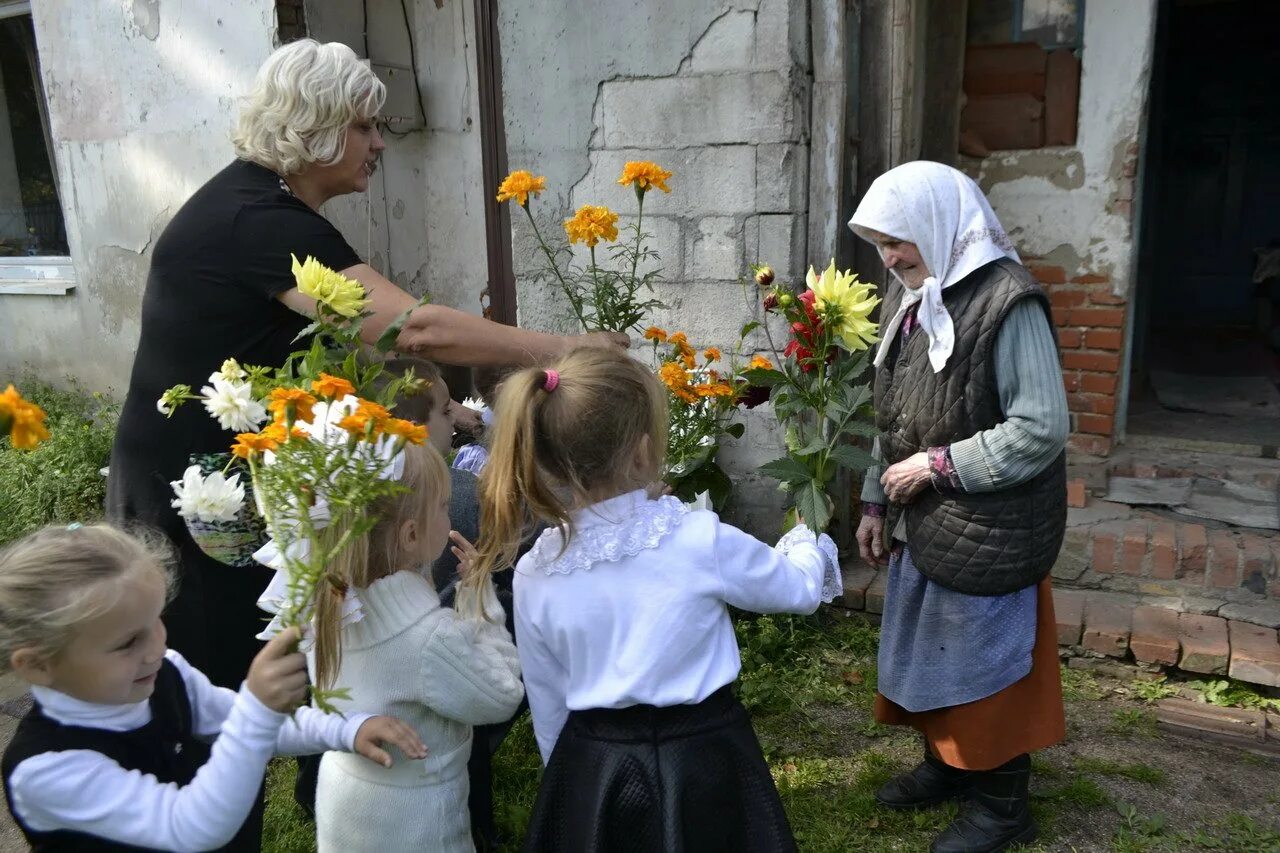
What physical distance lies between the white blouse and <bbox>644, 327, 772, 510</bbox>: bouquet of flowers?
0.74 m

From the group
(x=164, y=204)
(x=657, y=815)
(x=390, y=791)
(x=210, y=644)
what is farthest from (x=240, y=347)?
(x=164, y=204)

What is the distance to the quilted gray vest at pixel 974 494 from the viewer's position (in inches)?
83.4

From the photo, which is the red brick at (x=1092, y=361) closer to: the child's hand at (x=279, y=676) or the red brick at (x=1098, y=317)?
the red brick at (x=1098, y=317)

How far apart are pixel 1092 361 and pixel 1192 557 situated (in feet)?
2.70

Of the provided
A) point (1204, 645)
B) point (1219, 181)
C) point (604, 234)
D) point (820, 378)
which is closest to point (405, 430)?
point (820, 378)

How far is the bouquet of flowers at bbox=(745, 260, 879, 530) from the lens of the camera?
2.10 m

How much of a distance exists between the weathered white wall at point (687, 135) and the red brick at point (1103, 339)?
123 cm

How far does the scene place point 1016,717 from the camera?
2.32 metres

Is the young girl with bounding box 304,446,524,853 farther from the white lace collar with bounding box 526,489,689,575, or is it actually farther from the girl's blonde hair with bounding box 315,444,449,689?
the white lace collar with bounding box 526,489,689,575

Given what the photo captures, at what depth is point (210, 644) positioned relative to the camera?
2.32 meters

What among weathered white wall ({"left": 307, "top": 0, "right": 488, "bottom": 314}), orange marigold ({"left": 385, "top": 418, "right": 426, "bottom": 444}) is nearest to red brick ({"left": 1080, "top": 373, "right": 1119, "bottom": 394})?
weathered white wall ({"left": 307, "top": 0, "right": 488, "bottom": 314})

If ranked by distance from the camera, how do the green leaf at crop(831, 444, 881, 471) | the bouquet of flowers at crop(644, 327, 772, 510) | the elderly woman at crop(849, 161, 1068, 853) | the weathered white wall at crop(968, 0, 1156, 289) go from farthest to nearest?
the weathered white wall at crop(968, 0, 1156, 289) → the bouquet of flowers at crop(644, 327, 772, 510) → the green leaf at crop(831, 444, 881, 471) → the elderly woman at crop(849, 161, 1068, 853)

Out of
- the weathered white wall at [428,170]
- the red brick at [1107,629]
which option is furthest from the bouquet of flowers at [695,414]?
the weathered white wall at [428,170]

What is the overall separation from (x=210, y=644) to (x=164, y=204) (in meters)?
3.77
